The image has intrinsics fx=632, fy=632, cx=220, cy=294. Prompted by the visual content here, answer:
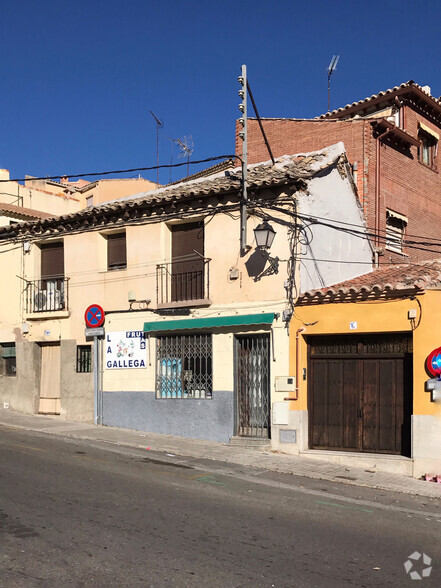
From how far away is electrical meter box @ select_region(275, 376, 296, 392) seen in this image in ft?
44.8

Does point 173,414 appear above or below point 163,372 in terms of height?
below

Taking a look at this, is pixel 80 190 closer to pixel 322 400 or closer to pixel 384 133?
pixel 384 133

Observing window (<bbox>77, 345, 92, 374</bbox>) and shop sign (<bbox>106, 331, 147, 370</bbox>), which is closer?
shop sign (<bbox>106, 331, 147, 370</bbox>)

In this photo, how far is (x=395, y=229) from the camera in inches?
749

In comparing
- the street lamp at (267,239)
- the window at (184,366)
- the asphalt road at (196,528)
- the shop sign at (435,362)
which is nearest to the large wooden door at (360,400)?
the shop sign at (435,362)

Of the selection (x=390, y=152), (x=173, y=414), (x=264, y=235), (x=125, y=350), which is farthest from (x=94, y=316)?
(x=390, y=152)

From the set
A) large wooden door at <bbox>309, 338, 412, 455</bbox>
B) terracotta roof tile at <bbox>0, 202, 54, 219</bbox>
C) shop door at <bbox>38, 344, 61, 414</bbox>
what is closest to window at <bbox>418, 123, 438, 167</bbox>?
large wooden door at <bbox>309, 338, 412, 455</bbox>

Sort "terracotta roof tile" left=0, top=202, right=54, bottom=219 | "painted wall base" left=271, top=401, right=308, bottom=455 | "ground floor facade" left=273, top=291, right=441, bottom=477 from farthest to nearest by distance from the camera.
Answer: "terracotta roof tile" left=0, top=202, right=54, bottom=219
"painted wall base" left=271, top=401, right=308, bottom=455
"ground floor facade" left=273, top=291, right=441, bottom=477

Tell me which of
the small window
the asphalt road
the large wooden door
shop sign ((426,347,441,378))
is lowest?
the asphalt road

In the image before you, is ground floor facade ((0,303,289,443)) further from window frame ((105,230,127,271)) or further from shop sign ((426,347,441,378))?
shop sign ((426,347,441,378))

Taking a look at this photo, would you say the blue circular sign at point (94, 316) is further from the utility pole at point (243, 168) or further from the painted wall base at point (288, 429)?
the painted wall base at point (288, 429)

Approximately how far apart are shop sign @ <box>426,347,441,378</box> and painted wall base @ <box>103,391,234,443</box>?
4.64 metres

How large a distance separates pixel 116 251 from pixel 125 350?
2.75 meters

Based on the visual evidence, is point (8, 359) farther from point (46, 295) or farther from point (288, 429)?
point (288, 429)
